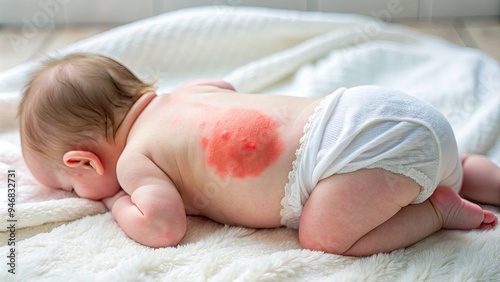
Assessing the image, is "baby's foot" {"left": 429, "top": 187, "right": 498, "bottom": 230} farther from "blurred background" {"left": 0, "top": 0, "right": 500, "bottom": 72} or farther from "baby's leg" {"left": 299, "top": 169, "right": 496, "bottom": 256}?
"blurred background" {"left": 0, "top": 0, "right": 500, "bottom": 72}

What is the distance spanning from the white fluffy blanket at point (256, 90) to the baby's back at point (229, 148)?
0.05 metres

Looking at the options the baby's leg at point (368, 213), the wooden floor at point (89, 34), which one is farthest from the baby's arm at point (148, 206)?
the wooden floor at point (89, 34)

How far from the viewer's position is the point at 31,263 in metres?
0.94

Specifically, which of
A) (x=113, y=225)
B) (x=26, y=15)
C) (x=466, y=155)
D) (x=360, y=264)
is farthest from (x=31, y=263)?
(x=26, y=15)

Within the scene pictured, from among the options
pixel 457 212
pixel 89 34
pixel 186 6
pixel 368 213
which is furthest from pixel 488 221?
pixel 89 34

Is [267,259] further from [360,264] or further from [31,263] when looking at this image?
[31,263]

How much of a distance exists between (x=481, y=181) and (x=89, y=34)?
1.29 meters

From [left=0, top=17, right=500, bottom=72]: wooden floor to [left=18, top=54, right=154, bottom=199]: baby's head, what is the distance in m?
0.74

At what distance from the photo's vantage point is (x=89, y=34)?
77.4 inches

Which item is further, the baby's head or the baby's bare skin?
the baby's head

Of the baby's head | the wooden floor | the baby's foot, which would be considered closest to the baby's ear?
the baby's head

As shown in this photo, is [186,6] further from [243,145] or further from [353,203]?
[353,203]

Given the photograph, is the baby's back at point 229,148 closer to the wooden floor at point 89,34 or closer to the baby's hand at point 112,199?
the baby's hand at point 112,199

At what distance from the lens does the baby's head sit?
3.52ft
